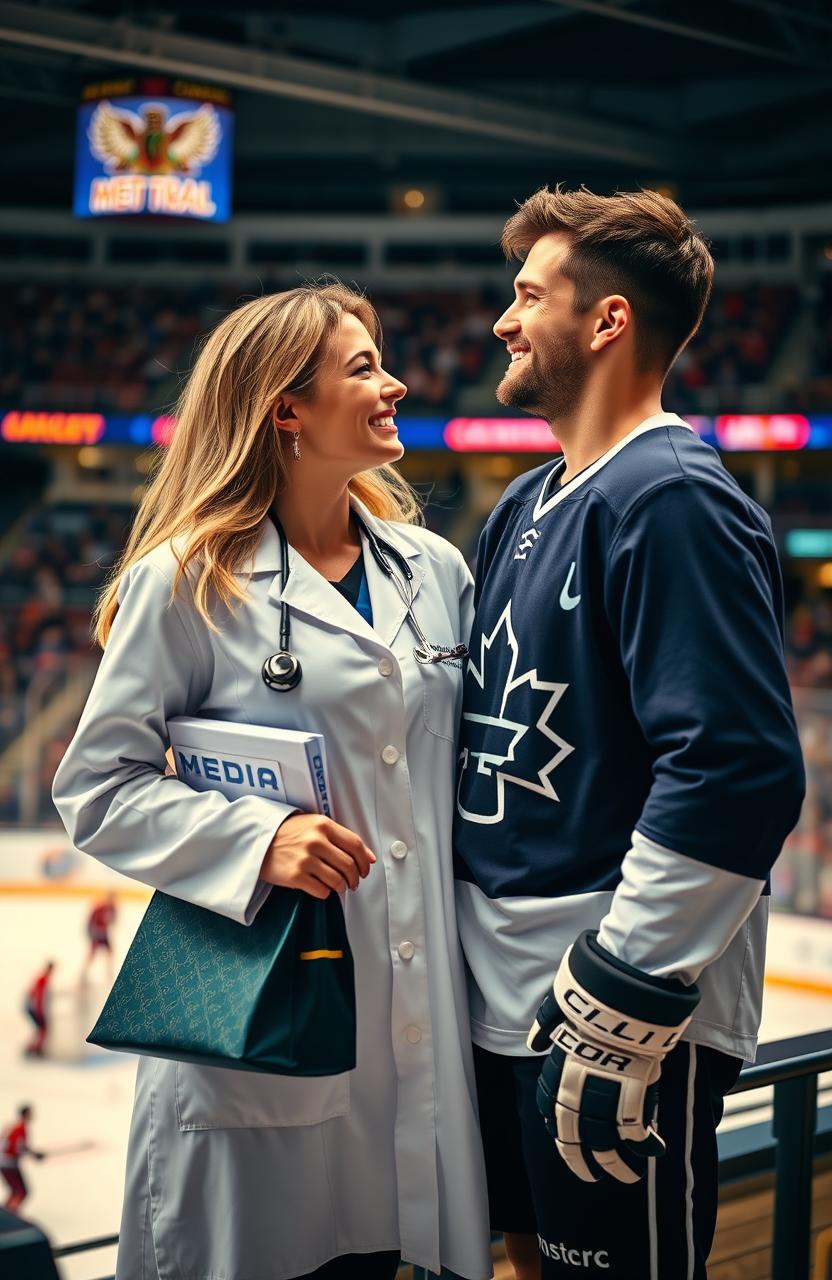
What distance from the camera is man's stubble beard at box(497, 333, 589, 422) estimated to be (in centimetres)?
166

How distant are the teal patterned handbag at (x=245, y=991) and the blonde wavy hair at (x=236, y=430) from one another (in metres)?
0.44

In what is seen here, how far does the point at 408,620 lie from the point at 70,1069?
5.34 meters

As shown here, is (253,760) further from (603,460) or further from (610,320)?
(610,320)

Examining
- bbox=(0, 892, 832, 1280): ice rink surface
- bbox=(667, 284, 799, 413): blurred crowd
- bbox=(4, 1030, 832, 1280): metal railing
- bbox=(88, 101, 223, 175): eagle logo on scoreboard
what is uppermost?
bbox=(88, 101, 223, 175): eagle logo on scoreboard

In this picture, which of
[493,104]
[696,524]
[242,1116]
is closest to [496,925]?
[242,1116]

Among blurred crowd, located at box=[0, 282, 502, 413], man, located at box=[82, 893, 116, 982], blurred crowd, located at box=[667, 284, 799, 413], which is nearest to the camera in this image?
man, located at box=[82, 893, 116, 982]

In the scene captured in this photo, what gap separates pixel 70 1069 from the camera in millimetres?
6453

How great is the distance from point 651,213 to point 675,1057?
99 cm

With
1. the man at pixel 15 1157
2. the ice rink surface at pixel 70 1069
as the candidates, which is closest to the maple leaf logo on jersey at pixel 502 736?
the ice rink surface at pixel 70 1069

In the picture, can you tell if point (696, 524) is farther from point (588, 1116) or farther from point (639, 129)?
point (639, 129)

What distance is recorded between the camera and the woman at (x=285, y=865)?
1.62 meters

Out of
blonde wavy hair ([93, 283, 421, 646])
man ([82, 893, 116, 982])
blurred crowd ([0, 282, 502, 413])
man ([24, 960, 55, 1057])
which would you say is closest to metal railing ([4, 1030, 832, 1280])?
blonde wavy hair ([93, 283, 421, 646])

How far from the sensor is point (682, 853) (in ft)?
4.42

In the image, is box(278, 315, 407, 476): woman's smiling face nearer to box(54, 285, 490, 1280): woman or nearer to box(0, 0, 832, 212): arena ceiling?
box(54, 285, 490, 1280): woman
